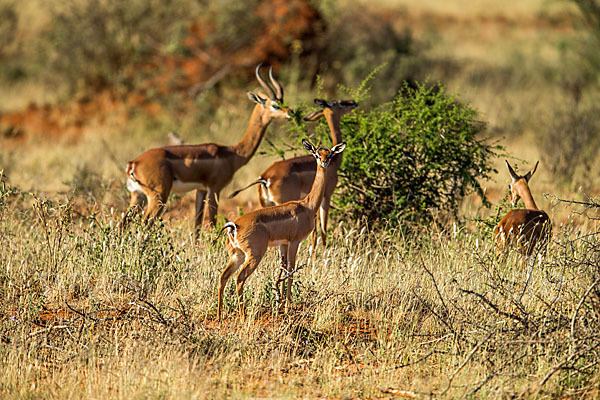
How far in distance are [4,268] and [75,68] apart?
11.4 metres

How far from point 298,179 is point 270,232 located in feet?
6.27

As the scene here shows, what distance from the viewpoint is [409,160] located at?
7398mm

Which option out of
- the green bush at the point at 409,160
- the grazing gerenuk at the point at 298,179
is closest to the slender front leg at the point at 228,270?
the grazing gerenuk at the point at 298,179

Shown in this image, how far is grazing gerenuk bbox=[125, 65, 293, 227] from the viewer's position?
7250mm

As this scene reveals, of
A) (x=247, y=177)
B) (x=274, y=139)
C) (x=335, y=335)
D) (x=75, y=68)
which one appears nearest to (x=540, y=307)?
(x=335, y=335)

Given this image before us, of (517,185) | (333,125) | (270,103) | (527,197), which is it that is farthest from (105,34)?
(527,197)

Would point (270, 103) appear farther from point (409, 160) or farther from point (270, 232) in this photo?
point (270, 232)

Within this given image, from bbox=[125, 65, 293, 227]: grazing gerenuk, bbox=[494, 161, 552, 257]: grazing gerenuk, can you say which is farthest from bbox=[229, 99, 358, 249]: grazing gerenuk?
bbox=[494, 161, 552, 257]: grazing gerenuk

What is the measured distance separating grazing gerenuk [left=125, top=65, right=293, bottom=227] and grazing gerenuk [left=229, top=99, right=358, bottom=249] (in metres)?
0.60

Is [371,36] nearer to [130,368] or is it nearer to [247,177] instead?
[247,177]

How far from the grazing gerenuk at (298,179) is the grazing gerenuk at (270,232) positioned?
53.7 inches

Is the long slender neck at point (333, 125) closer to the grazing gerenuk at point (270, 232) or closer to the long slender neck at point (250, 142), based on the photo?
the long slender neck at point (250, 142)

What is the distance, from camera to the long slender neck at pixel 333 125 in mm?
7184

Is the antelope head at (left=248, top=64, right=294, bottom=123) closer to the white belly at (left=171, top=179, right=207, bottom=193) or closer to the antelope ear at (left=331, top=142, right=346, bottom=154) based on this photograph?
A: the white belly at (left=171, top=179, right=207, bottom=193)
